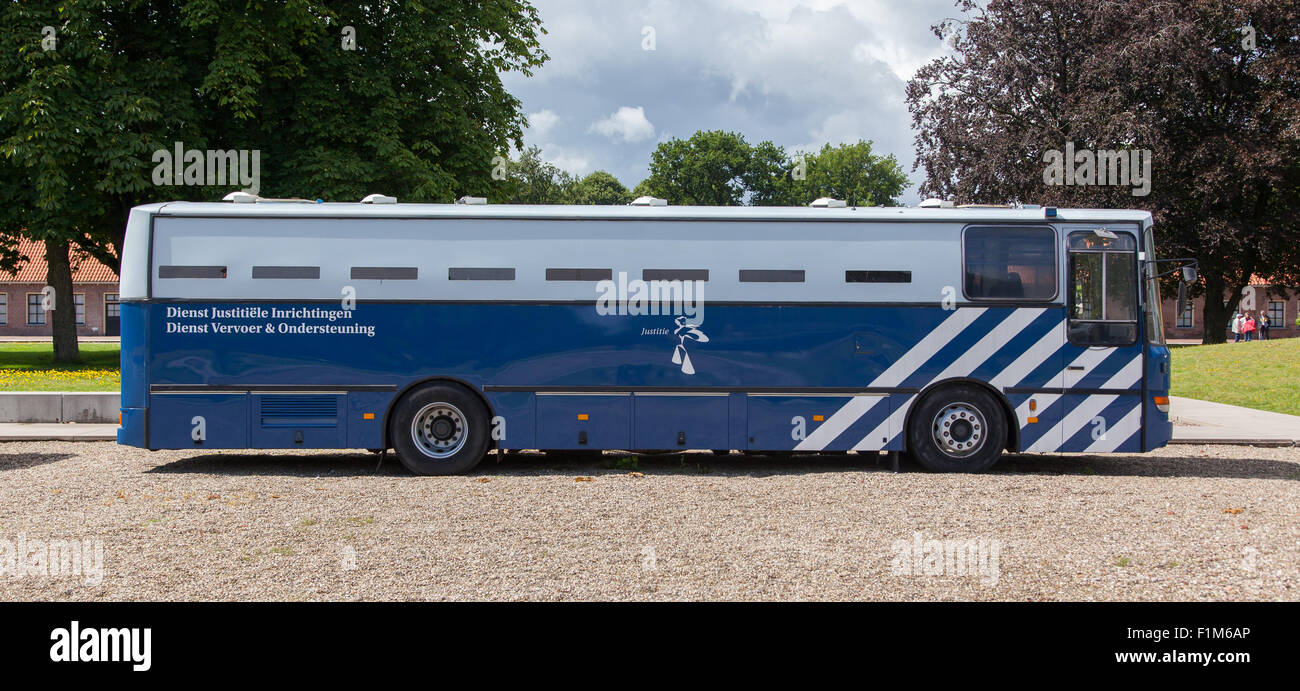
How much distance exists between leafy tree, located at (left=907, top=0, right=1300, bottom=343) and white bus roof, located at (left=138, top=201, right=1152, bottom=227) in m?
21.7

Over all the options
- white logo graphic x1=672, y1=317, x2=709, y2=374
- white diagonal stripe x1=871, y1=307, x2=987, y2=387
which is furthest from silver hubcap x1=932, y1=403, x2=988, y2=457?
white logo graphic x1=672, y1=317, x2=709, y2=374

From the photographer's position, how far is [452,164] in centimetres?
2150

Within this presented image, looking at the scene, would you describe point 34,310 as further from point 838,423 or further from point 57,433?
point 838,423

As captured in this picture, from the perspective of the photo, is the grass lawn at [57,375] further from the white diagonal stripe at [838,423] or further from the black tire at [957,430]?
the black tire at [957,430]

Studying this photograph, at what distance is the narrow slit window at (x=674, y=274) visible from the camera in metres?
10.2

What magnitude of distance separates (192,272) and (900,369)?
315 inches

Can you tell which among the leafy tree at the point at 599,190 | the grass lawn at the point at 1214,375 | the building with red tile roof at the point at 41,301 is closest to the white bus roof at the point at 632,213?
the grass lawn at the point at 1214,375

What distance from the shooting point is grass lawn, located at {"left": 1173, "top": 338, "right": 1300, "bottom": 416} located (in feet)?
60.3

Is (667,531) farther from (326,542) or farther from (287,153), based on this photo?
(287,153)

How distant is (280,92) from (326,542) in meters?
17.0

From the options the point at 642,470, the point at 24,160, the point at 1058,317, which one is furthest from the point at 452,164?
the point at 1058,317

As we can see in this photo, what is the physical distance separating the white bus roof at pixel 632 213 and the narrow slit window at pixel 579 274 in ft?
1.96

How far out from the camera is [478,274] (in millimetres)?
10172
